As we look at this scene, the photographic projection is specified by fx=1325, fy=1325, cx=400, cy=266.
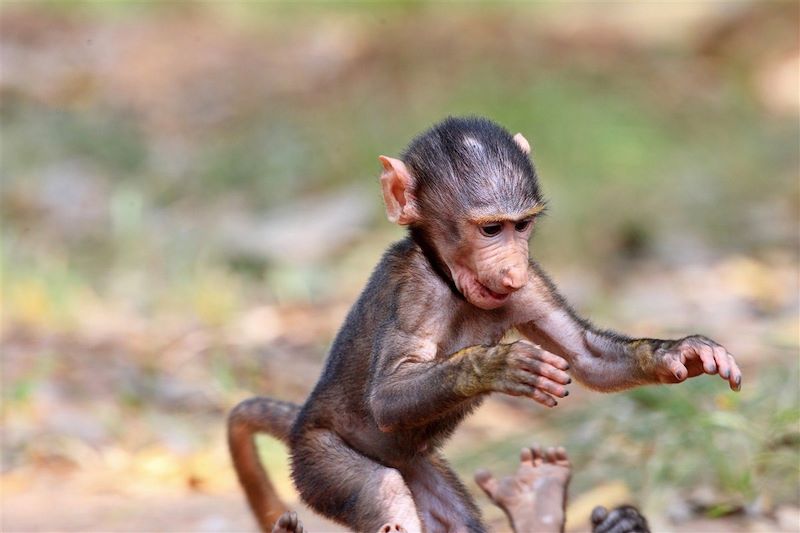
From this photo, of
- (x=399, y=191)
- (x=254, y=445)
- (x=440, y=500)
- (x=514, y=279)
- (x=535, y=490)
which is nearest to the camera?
(x=514, y=279)

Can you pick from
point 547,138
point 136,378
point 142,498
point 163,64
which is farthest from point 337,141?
point 142,498

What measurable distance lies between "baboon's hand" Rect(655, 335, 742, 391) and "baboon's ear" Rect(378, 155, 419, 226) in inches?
38.7

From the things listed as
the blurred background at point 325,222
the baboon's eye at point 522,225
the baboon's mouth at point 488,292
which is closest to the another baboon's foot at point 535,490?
the blurred background at point 325,222

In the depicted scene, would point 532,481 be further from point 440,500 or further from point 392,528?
point 392,528

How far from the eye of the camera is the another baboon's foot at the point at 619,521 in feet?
15.3

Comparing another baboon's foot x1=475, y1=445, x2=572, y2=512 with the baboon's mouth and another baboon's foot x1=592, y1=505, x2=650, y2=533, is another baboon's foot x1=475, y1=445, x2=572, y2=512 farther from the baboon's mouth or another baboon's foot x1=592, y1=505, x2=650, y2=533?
the baboon's mouth

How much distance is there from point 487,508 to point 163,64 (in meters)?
12.4

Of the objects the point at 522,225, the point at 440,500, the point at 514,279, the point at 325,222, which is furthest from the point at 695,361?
the point at 325,222

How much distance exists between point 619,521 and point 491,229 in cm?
116

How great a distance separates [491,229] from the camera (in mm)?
4438

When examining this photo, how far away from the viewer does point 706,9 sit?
59.7 feet

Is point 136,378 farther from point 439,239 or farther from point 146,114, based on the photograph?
point 146,114

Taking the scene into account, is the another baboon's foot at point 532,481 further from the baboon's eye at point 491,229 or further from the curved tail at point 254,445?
the baboon's eye at point 491,229

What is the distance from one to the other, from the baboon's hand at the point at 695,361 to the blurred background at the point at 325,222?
1.59 metres
